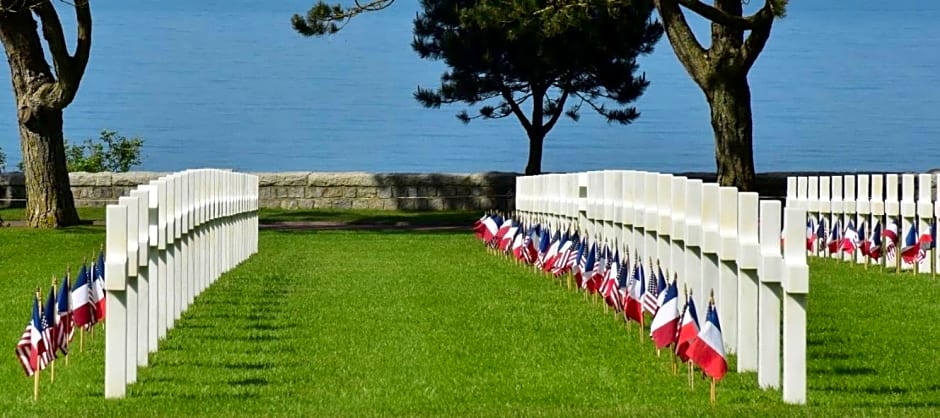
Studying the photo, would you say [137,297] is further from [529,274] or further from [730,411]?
[529,274]

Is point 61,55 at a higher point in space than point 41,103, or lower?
higher

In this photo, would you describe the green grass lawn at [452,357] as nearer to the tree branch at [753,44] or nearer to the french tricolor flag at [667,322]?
the french tricolor flag at [667,322]

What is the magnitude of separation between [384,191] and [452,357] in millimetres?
31336

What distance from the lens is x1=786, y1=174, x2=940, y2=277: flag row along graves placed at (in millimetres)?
19359

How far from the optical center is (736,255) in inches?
414

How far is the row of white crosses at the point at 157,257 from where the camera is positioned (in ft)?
31.7

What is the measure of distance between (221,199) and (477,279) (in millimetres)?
2636

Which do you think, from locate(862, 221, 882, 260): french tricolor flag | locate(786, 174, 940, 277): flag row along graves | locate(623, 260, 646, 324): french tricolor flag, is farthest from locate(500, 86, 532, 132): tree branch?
locate(623, 260, 646, 324): french tricolor flag

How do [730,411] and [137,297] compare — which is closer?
[730,411]

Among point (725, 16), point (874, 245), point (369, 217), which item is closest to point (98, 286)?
point (874, 245)

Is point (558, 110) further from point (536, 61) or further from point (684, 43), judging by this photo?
point (684, 43)

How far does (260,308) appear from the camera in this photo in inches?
594

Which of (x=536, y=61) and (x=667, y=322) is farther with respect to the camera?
(x=536, y=61)

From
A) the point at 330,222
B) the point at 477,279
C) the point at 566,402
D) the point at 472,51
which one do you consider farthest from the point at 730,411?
the point at 472,51
